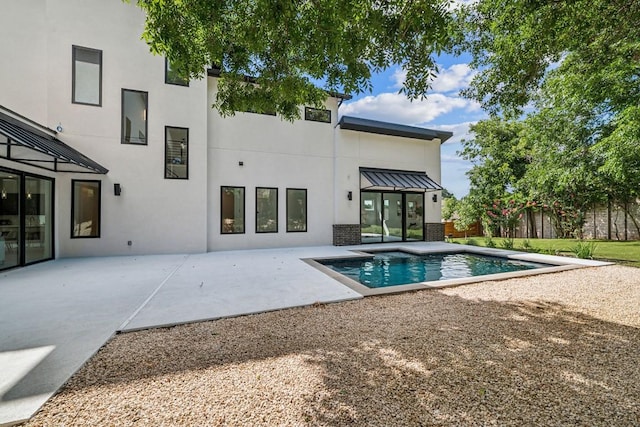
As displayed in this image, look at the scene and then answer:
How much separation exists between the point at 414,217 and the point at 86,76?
52.9ft

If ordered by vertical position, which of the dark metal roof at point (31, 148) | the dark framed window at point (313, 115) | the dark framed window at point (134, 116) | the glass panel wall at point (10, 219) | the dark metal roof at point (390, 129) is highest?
the dark framed window at point (313, 115)

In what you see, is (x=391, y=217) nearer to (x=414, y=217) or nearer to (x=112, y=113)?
(x=414, y=217)

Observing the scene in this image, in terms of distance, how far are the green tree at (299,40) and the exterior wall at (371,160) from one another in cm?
828

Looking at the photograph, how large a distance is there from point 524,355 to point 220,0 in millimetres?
6574

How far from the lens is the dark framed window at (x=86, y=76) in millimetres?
10094

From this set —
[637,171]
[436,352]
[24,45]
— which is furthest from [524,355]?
[24,45]

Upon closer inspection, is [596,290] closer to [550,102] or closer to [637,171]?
[637,171]

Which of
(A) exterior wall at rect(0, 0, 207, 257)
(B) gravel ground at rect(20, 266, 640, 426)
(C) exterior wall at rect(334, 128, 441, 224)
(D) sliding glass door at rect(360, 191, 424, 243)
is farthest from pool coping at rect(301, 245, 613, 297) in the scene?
(A) exterior wall at rect(0, 0, 207, 257)

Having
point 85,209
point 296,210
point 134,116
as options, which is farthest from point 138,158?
point 296,210

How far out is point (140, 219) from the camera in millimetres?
10750

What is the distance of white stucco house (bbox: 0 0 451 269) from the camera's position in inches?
359

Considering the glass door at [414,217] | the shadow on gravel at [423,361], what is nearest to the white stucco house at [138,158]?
the glass door at [414,217]

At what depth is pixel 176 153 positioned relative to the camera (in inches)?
445

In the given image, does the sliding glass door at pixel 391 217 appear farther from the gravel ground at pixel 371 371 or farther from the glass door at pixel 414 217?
the gravel ground at pixel 371 371
